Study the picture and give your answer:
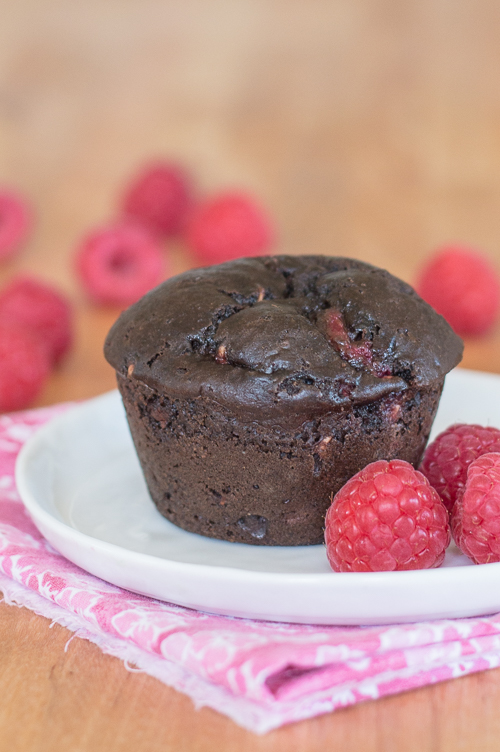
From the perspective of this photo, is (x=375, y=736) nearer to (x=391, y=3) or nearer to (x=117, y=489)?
(x=117, y=489)

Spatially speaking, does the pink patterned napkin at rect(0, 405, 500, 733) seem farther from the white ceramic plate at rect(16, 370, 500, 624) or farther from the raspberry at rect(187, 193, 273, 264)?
the raspberry at rect(187, 193, 273, 264)

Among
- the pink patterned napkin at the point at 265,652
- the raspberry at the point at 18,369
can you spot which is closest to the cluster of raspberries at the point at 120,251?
the raspberry at the point at 18,369

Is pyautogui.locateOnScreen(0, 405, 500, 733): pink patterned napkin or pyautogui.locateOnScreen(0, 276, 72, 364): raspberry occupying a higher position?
pyautogui.locateOnScreen(0, 405, 500, 733): pink patterned napkin

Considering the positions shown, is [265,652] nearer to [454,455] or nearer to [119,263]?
[454,455]

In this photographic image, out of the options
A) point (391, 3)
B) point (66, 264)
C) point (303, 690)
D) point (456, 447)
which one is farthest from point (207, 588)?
point (391, 3)

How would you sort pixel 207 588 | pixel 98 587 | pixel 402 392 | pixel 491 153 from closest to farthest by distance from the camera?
pixel 207 588 → pixel 98 587 → pixel 402 392 → pixel 491 153

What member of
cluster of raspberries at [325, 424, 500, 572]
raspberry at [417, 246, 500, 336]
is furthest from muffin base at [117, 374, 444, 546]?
raspberry at [417, 246, 500, 336]
